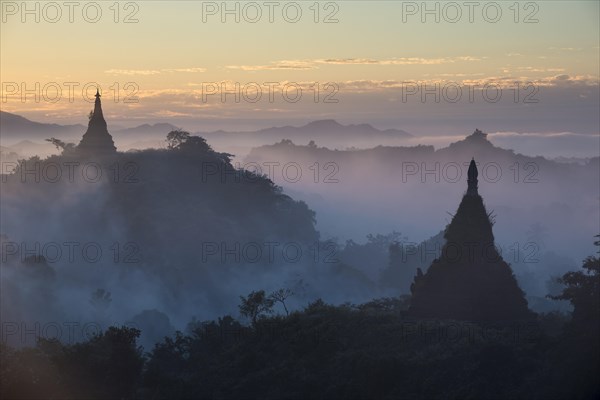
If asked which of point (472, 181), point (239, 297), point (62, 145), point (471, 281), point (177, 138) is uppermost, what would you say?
point (177, 138)

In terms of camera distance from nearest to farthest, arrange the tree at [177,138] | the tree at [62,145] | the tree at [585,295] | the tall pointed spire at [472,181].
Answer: the tree at [585,295]
the tall pointed spire at [472,181]
the tree at [62,145]
the tree at [177,138]

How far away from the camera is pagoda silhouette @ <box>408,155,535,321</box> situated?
63.2m

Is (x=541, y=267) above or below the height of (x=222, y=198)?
below

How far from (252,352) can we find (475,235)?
13086 mm

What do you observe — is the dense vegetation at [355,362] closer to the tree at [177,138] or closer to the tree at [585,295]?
the tree at [585,295]

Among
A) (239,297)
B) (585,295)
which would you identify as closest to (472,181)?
(585,295)

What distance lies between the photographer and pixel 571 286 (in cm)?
5888

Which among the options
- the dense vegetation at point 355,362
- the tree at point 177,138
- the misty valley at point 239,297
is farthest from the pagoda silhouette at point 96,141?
the dense vegetation at point 355,362

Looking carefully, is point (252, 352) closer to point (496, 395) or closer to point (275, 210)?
point (496, 395)

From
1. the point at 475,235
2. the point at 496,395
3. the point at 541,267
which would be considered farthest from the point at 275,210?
the point at 496,395

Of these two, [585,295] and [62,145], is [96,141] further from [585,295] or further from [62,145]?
[585,295]

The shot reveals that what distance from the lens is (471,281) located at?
6350 cm

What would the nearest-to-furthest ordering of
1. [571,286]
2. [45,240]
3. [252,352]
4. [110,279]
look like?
[571,286]
[252,352]
[110,279]
[45,240]

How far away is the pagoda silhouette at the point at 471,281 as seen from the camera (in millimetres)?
63250
